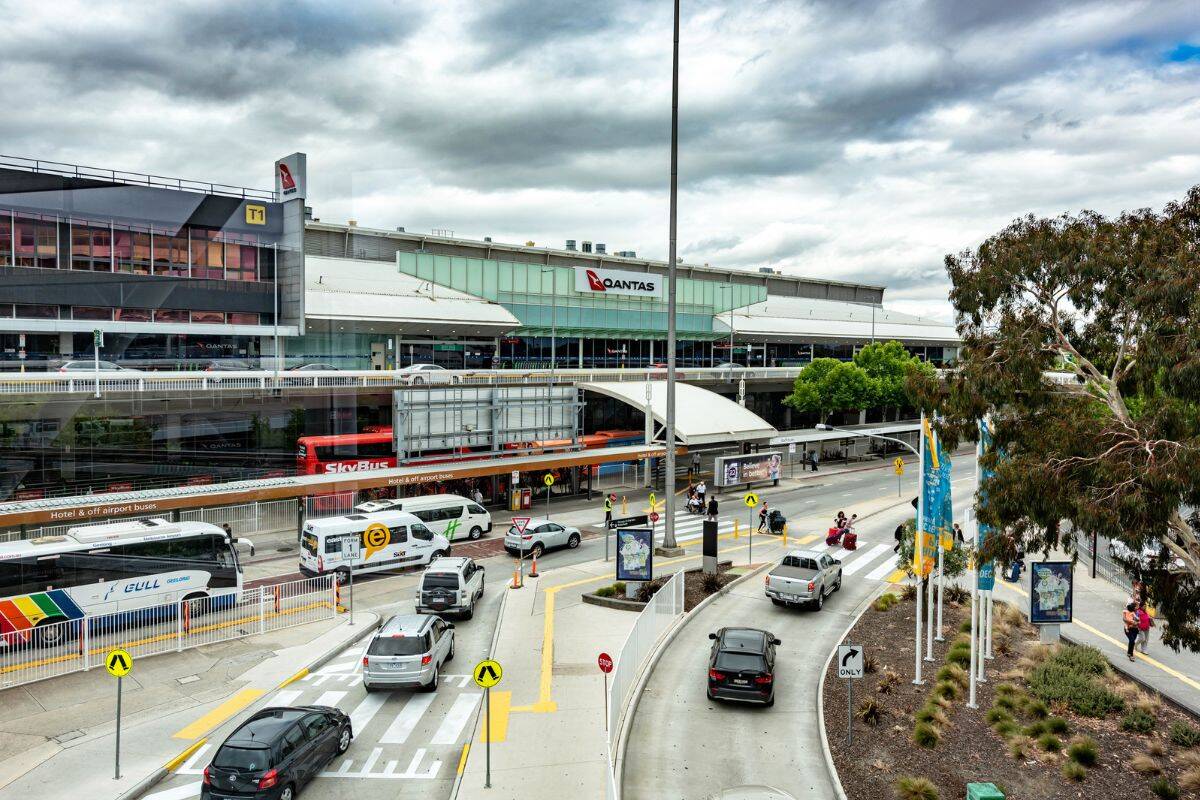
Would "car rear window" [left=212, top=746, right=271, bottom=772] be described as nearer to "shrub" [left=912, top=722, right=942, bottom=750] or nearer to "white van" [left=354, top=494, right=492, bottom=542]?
"shrub" [left=912, top=722, right=942, bottom=750]

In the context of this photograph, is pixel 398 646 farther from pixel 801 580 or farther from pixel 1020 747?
pixel 801 580

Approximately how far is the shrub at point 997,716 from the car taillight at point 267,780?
480 inches

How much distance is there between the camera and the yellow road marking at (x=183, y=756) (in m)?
13.0

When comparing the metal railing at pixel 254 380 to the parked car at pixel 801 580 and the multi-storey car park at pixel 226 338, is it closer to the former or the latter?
the multi-storey car park at pixel 226 338

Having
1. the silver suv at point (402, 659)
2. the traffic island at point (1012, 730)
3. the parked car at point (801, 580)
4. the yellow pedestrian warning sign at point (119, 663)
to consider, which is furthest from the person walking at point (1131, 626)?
the yellow pedestrian warning sign at point (119, 663)

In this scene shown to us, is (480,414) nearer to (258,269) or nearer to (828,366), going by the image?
(258,269)

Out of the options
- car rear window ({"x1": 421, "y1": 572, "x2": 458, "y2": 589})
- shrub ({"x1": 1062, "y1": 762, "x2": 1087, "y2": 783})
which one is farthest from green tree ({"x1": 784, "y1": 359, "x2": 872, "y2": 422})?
shrub ({"x1": 1062, "y1": 762, "x2": 1087, "y2": 783})

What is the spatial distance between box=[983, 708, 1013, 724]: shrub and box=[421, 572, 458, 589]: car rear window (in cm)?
1297

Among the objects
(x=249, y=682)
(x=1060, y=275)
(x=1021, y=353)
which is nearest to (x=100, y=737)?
(x=249, y=682)

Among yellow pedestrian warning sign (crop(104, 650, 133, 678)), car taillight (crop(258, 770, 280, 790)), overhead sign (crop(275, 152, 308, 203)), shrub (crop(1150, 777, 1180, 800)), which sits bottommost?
shrub (crop(1150, 777, 1180, 800))

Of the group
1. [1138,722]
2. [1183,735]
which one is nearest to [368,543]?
[1138,722]

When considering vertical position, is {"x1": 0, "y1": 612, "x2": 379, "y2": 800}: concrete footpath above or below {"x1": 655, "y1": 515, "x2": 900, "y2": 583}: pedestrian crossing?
above

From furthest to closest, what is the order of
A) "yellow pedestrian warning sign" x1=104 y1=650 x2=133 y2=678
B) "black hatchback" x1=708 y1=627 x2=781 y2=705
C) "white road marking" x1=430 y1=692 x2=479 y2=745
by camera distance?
1. "black hatchback" x1=708 y1=627 x2=781 y2=705
2. "white road marking" x1=430 y1=692 x2=479 y2=745
3. "yellow pedestrian warning sign" x1=104 y1=650 x2=133 y2=678

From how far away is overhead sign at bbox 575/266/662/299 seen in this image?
209 ft
